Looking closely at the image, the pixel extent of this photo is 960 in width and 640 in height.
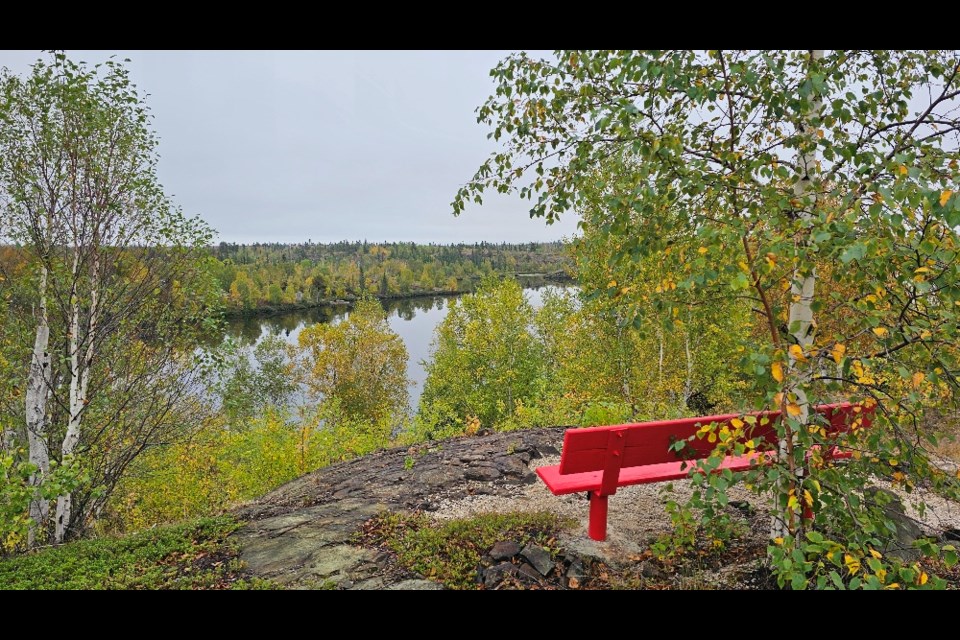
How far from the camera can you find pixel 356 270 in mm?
92438

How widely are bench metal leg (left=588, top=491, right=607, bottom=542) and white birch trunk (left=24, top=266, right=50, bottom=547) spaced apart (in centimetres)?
760

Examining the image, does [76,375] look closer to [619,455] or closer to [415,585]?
[415,585]

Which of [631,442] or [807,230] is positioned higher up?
[807,230]

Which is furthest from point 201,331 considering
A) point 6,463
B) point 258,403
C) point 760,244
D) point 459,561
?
point 258,403

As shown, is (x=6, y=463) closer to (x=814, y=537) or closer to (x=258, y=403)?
(x=814, y=537)

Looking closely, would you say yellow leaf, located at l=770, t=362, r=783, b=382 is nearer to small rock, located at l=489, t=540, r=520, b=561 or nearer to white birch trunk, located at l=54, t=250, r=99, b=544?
small rock, located at l=489, t=540, r=520, b=561

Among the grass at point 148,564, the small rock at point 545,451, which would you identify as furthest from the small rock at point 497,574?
the small rock at point 545,451

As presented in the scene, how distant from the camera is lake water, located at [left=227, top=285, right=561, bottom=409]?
57284 mm

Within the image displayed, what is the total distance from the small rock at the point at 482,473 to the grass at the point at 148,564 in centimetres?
255

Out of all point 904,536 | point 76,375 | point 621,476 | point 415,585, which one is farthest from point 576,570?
point 76,375

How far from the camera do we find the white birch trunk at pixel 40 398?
7.05m

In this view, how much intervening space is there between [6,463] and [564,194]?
15.6ft

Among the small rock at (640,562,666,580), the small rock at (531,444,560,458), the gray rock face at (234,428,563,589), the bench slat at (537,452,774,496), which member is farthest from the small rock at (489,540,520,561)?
the small rock at (531,444,560,458)

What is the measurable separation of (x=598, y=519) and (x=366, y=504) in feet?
8.24
